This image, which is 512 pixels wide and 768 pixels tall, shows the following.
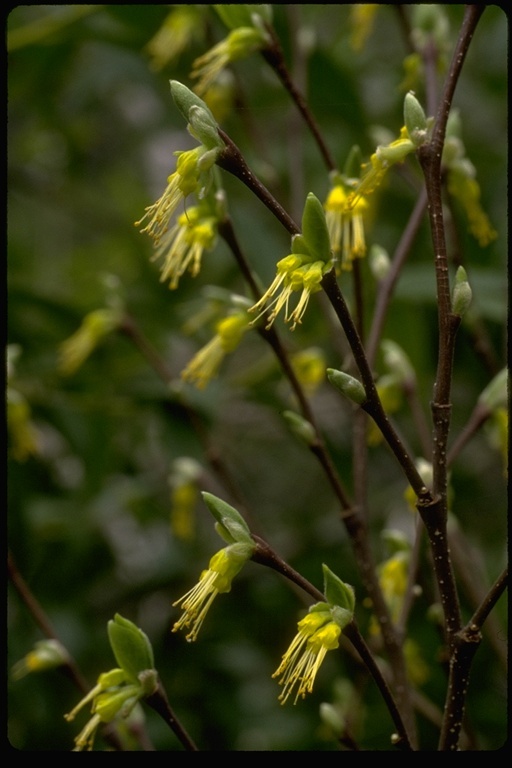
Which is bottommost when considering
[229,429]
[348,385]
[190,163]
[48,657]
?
[229,429]

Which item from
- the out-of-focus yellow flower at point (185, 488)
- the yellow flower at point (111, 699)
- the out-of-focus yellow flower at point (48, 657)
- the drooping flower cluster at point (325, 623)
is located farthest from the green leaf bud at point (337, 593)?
the out-of-focus yellow flower at point (185, 488)

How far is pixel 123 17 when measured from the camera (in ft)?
2.80

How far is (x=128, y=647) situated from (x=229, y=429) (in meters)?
0.76

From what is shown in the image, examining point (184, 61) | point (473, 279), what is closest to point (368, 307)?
point (473, 279)

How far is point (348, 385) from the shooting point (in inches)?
14.1

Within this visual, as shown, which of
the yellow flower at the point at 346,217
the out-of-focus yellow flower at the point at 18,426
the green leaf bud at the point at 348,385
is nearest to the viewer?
the green leaf bud at the point at 348,385

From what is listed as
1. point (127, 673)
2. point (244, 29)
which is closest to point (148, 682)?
point (127, 673)

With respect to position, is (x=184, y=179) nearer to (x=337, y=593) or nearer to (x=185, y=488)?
(x=337, y=593)

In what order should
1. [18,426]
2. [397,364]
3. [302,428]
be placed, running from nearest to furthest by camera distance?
[302,428], [397,364], [18,426]

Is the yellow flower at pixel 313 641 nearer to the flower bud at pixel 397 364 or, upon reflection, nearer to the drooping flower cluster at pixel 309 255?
the drooping flower cluster at pixel 309 255

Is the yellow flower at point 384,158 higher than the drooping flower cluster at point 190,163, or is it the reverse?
the drooping flower cluster at point 190,163

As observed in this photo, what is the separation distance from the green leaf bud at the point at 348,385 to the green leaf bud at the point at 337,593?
76mm

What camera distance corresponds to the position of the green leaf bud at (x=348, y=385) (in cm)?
36

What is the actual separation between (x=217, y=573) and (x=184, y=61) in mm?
748
